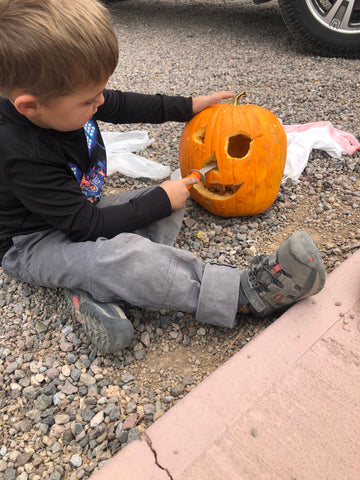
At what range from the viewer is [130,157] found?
2754 mm

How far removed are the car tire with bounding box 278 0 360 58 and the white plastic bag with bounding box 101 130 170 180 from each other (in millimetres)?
2086

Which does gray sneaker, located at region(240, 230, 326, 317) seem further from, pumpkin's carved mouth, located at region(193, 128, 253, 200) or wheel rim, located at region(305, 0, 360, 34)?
wheel rim, located at region(305, 0, 360, 34)

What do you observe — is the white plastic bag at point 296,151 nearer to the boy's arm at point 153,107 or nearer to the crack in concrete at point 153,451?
the boy's arm at point 153,107

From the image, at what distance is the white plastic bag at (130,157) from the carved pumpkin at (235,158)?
0.47 metres

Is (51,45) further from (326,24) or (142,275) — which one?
(326,24)

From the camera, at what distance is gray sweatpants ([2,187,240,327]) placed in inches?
62.9

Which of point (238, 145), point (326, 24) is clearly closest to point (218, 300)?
point (238, 145)

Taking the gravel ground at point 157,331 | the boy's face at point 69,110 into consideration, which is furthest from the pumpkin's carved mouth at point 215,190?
the boy's face at point 69,110

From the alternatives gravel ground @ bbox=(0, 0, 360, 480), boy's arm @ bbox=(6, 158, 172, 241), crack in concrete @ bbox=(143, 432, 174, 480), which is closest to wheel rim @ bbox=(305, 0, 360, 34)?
gravel ground @ bbox=(0, 0, 360, 480)

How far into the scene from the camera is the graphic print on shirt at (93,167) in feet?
6.12

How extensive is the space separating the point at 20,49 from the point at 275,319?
4.54 feet

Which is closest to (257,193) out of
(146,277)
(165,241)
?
(165,241)

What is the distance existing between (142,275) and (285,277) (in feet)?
1.86

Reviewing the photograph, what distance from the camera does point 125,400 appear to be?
4.99ft
